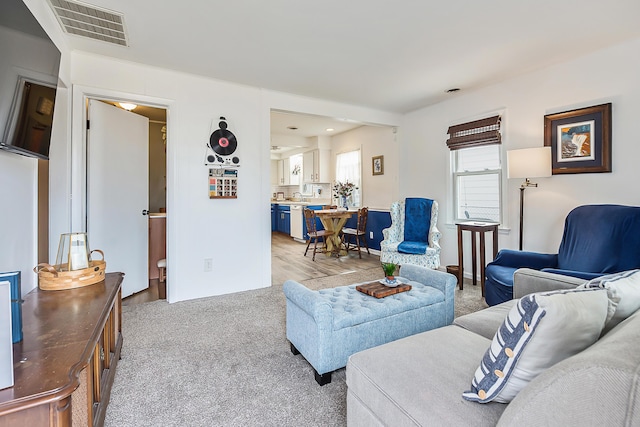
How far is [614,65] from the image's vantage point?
8.96ft

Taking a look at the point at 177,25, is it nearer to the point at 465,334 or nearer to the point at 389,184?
the point at 465,334

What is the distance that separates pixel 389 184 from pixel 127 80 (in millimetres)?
4002

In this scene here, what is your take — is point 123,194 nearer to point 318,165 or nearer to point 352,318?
point 352,318

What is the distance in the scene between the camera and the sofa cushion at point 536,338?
783 mm

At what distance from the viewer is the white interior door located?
302 centimetres

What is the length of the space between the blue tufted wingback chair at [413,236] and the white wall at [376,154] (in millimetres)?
835

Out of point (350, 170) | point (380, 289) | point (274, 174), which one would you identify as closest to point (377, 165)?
point (350, 170)

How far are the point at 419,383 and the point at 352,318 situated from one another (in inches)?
30.3

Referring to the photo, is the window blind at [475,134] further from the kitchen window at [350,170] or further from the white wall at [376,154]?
the kitchen window at [350,170]

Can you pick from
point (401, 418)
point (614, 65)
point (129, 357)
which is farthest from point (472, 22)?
point (129, 357)

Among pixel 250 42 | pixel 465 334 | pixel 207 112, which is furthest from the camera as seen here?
pixel 207 112

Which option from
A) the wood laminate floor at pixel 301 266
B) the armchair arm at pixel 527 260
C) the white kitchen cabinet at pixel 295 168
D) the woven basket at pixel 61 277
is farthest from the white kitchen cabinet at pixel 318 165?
the woven basket at pixel 61 277

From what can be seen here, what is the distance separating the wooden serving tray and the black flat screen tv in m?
2.06

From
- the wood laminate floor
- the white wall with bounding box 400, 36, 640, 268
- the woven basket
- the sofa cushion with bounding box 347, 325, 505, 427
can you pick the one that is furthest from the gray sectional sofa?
the wood laminate floor
